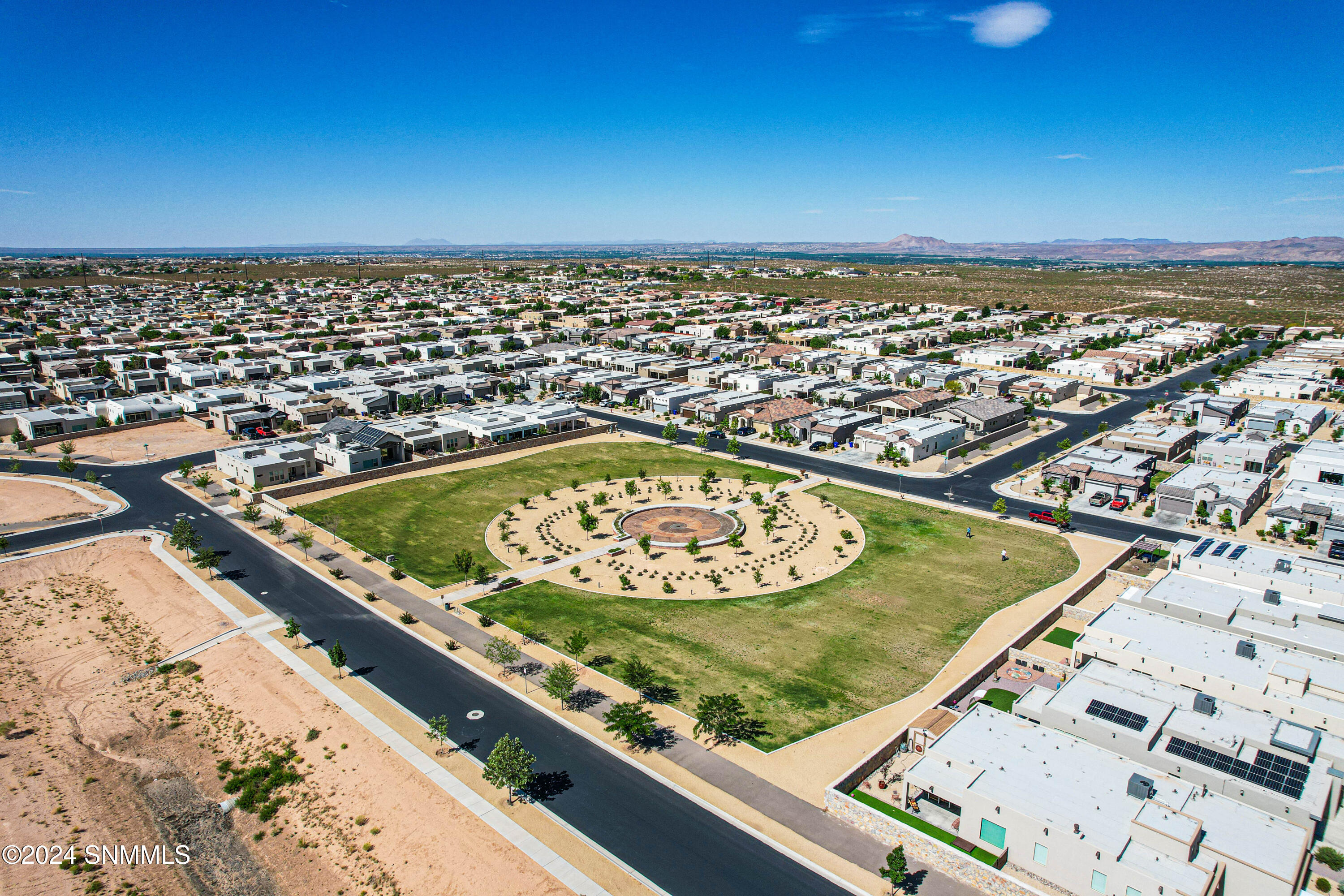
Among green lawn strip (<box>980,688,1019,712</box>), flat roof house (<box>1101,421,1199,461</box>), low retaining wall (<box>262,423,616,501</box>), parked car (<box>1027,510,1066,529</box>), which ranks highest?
flat roof house (<box>1101,421,1199,461</box>)

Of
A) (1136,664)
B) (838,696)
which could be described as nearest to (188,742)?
(838,696)

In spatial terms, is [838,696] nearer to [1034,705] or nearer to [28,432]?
[1034,705]

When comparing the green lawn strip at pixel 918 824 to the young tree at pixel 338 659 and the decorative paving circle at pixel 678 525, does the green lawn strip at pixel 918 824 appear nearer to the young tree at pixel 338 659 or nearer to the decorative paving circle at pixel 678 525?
the young tree at pixel 338 659

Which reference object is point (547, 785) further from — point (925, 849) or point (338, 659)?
point (925, 849)

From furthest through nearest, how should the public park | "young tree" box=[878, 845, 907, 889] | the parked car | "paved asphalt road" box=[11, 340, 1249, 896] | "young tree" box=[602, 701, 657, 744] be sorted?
1. the parked car
2. the public park
3. "young tree" box=[602, 701, 657, 744]
4. "paved asphalt road" box=[11, 340, 1249, 896]
5. "young tree" box=[878, 845, 907, 889]

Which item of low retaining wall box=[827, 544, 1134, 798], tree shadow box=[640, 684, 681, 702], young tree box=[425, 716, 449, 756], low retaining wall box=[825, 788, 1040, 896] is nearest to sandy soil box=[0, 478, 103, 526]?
young tree box=[425, 716, 449, 756]

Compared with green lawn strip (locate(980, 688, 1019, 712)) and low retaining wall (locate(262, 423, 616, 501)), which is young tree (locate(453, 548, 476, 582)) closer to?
low retaining wall (locate(262, 423, 616, 501))

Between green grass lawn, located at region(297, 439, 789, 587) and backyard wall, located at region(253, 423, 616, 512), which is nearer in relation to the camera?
green grass lawn, located at region(297, 439, 789, 587)

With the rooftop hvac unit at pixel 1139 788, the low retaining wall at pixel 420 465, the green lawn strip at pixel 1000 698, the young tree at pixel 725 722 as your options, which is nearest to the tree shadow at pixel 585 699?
the young tree at pixel 725 722
